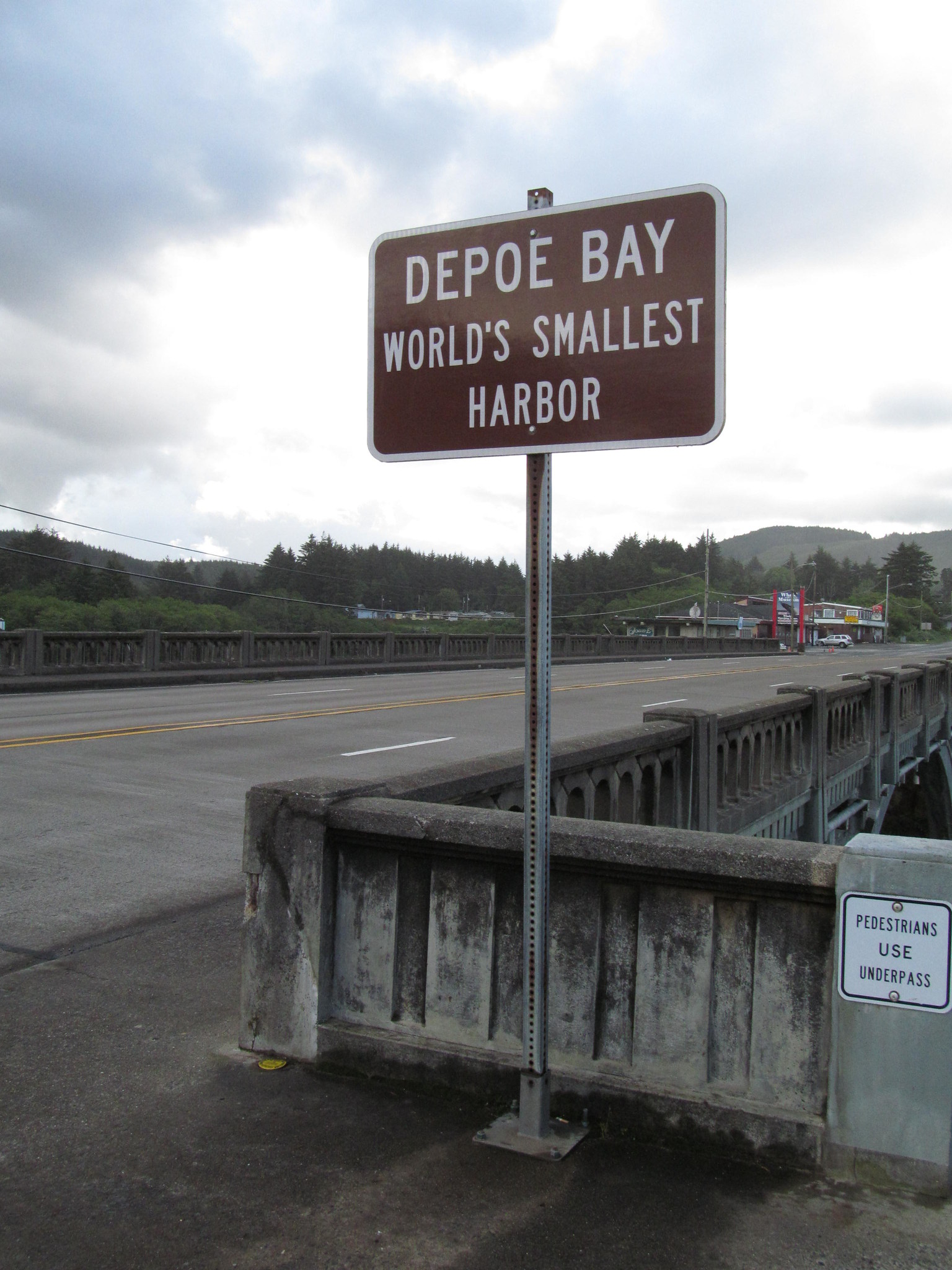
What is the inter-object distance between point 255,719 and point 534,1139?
13956 mm

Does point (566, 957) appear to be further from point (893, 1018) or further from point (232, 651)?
point (232, 651)

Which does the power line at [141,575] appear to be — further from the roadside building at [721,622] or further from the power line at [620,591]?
the power line at [620,591]

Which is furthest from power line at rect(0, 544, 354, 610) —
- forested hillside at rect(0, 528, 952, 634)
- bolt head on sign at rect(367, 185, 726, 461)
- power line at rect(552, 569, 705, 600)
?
power line at rect(552, 569, 705, 600)

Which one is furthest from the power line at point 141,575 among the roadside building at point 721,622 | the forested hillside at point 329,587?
the roadside building at point 721,622

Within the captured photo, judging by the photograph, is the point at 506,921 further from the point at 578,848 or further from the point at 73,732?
the point at 73,732

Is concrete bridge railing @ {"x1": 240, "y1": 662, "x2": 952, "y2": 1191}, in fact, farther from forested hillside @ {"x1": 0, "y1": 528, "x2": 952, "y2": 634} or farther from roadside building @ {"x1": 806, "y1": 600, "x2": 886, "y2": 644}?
roadside building @ {"x1": 806, "y1": 600, "x2": 886, "y2": 644}

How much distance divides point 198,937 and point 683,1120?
3199 mm

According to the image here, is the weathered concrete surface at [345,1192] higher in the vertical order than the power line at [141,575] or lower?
lower

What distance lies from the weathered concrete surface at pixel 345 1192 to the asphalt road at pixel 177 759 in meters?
1.97

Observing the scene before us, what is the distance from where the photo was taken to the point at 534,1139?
3.27m

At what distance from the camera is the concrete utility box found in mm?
2973

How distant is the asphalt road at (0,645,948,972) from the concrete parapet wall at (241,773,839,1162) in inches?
85.8

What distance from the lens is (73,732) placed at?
1447cm

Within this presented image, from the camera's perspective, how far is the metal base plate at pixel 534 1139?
3.21m
